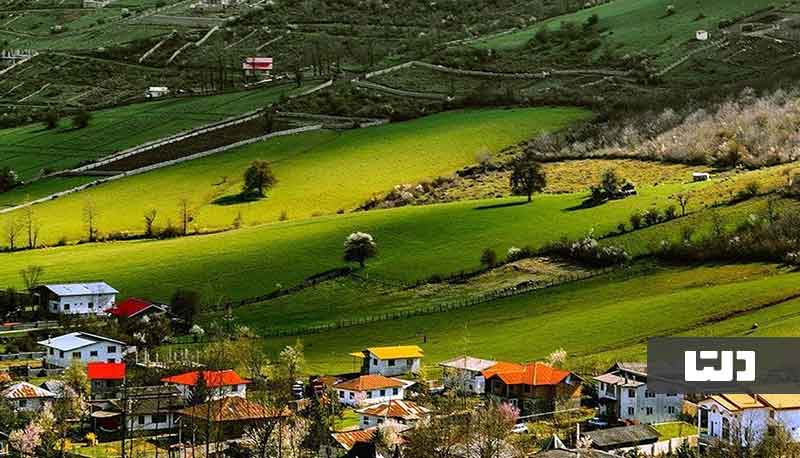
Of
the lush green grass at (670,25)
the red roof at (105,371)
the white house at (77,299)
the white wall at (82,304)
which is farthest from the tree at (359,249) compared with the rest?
the lush green grass at (670,25)

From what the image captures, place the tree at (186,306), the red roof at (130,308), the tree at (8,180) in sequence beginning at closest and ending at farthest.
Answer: the tree at (186,306), the red roof at (130,308), the tree at (8,180)

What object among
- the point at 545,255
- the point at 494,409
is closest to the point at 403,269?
the point at 545,255

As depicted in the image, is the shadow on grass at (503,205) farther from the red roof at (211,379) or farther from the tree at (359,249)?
the red roof at (211,379)

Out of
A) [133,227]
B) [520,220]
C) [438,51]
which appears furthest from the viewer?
[438,51]

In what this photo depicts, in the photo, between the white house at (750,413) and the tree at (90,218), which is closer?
the white house at (750,413)

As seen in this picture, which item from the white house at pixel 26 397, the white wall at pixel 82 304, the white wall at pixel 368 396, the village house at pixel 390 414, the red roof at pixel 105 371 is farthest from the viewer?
the white wall at pixel 82 304

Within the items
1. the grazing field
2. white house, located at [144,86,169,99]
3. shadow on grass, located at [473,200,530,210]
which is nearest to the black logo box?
the grazing field

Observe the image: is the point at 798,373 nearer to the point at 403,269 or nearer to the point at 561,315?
the point at 561,315

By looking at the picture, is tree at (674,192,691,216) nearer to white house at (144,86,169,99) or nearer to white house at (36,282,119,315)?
white house at (36,282,119,315)
